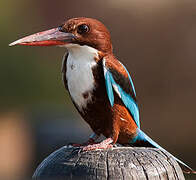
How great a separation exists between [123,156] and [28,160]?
6.76 metres

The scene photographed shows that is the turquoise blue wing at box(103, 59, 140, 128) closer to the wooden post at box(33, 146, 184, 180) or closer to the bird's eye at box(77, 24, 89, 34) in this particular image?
the bird's eye at box(77, 24, 89, 34)

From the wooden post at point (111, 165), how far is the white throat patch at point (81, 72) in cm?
62

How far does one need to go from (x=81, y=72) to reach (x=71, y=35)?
250 millimetres

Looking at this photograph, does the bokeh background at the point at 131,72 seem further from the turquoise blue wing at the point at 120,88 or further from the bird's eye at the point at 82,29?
the bird's eye at the point at 82,29

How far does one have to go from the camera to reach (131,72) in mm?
9688

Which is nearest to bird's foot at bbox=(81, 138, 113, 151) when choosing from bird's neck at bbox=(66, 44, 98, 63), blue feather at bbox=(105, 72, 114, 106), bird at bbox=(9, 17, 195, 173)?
bird at bbox=(9, 17, 195, 173)

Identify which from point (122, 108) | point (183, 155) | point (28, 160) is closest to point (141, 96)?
point (183, 155)

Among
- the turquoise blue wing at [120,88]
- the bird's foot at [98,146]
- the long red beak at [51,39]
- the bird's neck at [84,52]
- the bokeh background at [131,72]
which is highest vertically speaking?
the long red beak at [51,39]

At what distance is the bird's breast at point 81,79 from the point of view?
3445 millimetres

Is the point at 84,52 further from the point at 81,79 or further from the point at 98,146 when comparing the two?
the point at 98,146

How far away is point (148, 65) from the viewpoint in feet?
31.6

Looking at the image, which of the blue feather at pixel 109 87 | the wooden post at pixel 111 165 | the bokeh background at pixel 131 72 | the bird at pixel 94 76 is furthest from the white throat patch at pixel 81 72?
the bokeh background at pixel 131 72

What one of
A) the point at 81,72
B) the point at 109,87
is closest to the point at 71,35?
the point at 81,72

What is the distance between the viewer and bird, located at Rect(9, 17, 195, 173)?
135 inches
